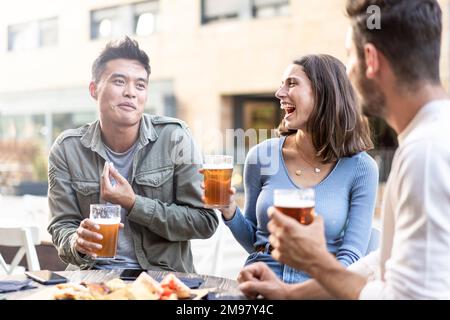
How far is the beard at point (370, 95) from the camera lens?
4.76 ft

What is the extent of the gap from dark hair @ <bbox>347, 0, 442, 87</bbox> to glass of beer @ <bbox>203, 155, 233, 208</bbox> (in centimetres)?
85

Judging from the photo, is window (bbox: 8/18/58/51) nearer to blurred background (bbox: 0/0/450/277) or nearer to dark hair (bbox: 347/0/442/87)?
blurred background (bbox: 0/0/450/277)

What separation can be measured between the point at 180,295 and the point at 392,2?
0.98 m

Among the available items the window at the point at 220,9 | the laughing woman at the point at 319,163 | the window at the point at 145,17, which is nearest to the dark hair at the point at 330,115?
the laughing woman at the point at 319,163

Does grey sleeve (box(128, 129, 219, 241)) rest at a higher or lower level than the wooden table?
higher

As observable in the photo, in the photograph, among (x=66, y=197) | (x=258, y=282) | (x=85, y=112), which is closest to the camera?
(x=258, y=282)

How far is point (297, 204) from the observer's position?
5.29 feet

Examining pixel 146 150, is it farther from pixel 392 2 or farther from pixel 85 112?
pixel 85 112

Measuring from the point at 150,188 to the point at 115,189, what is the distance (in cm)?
29

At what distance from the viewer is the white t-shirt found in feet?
4.23

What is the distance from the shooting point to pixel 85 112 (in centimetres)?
1594

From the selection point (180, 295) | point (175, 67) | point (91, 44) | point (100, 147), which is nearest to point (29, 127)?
point (91, 44)

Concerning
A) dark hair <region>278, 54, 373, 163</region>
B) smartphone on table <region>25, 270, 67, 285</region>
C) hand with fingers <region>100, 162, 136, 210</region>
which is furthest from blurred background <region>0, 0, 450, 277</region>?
smartphone on table <region>25, 270, 67, 285</region>
